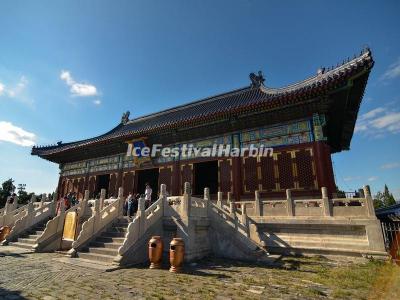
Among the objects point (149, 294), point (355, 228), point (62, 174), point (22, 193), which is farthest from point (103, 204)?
point (22, 193)

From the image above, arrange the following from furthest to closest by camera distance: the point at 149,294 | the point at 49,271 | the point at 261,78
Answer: the point at 261,78 → the point at 49,271 → the point at 149,294

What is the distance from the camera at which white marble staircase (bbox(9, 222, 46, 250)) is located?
11719mm

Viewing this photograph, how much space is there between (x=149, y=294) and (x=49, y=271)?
3.75 metres

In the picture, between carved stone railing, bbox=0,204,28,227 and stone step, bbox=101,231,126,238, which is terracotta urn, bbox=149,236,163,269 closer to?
stone step, bbox=101,231,126,238

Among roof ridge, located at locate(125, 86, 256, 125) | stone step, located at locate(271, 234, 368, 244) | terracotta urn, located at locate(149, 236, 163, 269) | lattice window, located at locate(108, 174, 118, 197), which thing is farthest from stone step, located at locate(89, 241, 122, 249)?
roof ridge, located at locate(125, 86, 256, 125)

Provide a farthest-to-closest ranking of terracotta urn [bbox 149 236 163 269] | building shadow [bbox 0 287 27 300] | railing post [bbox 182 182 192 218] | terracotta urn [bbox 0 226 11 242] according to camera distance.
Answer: terracotta urn [bbox 0 226 11 242] → railing post [bbox 182 182 192 218] → terracotta urn [bbox 149 236 163 269] → building shadow [bbox 0 287 27 300]

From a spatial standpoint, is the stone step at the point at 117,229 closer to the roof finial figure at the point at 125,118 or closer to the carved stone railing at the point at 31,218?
the carved stone railing at the point at 31,218

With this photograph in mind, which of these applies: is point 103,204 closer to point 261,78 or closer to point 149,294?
point 149,294

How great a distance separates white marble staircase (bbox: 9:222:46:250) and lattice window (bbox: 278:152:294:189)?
11780 millimetres

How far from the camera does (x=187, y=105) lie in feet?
77.0

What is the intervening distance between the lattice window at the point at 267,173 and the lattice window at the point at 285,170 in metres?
0.40

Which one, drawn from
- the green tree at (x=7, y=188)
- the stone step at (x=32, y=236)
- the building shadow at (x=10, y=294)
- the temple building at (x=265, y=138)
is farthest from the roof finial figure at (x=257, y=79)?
the green tree at (x=7, y=188)

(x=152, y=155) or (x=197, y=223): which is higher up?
(x=152, y=155)

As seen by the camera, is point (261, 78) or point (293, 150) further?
point (261, 78)
